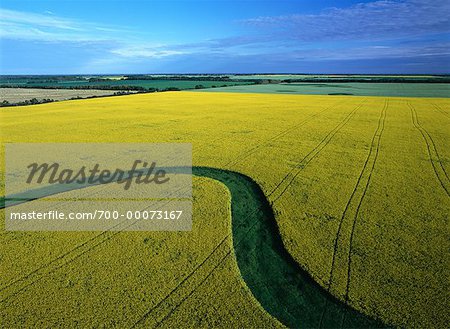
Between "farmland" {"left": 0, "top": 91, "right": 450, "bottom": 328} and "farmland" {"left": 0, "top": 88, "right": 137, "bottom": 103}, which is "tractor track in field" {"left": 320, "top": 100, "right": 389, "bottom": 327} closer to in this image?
"farmland" {"left": 0, "top": 91, "right": 450, "bottom": 328}

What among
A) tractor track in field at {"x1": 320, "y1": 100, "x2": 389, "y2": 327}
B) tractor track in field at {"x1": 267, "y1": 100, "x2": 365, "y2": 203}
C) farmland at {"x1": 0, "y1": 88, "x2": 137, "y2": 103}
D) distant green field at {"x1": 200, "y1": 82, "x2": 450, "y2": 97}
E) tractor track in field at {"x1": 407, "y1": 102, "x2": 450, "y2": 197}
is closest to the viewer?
tractor track in field at {"x1": 320, "y1": 100, "x2": 389, "y2": 327}

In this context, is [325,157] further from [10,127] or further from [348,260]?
[10,127]

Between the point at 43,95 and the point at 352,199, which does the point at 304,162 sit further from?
the point at 43,95

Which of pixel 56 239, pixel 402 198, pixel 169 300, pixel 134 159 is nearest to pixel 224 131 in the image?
pixel 134 159

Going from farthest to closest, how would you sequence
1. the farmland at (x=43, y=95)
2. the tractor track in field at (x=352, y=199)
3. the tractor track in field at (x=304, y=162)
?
the farmland at (x=43, y=95)
the tractor track in field at (x=304, y=162)
the tractor track in field at (x=352, y=199)

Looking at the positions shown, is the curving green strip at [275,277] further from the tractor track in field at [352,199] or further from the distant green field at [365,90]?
the distant green field at [365,90]

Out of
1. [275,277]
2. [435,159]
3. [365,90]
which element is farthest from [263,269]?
[365,90]

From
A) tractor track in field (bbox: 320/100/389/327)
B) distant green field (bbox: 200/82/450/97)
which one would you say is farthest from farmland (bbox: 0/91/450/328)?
distant green field (bbox: 200/82/450/97)

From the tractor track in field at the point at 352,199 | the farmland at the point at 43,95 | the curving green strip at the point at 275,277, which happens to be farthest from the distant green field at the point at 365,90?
the curving green strip at the point at 275,277
